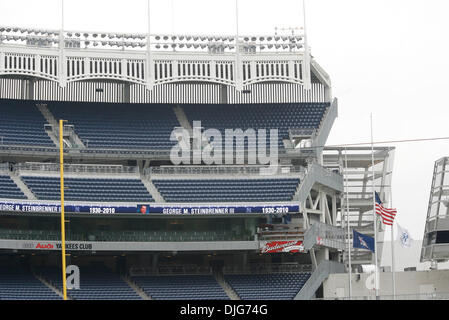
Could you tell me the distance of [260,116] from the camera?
53094mm

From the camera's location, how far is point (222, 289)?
4547 cm

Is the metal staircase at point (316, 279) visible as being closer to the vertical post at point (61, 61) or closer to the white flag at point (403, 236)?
the white flag at point (403, 236)

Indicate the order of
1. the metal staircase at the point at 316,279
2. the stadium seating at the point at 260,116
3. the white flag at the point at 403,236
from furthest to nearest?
the stadium seating at the point at 260,116
the metal staircase at the point at 316,279
the white flag at the point at 403,236

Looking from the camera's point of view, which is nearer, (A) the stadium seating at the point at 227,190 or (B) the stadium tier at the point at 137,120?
(A) the stadium seating at the point at 227,190

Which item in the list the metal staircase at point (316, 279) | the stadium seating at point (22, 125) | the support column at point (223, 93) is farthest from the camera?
the support column at point (223, 93)

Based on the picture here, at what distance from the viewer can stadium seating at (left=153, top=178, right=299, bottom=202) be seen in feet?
154

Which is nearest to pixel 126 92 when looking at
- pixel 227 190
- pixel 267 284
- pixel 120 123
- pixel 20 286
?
pixel 120 123

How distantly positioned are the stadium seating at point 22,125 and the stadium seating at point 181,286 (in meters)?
11.0

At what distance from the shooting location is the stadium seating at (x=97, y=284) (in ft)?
141

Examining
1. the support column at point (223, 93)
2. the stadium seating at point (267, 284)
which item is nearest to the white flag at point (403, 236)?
the stadium seating at point (267, 284)

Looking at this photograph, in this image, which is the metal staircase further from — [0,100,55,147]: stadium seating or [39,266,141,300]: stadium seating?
[0,100,55,147]: stadium seating

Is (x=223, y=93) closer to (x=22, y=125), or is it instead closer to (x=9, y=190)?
(x=22, y=125)

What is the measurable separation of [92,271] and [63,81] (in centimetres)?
1203
